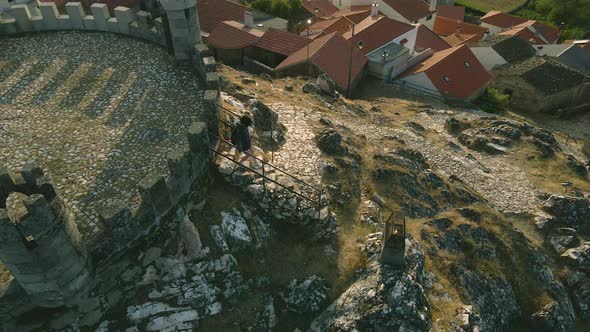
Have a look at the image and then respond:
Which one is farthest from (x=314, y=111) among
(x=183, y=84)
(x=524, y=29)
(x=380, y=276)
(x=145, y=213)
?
(x=524, y=29)

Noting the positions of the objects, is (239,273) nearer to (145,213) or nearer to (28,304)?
(145,213)

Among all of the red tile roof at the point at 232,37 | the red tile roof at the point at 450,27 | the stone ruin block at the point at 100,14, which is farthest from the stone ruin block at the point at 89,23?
the red tile roof at the point at 450,27

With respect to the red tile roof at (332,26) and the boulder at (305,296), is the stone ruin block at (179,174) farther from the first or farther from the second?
the red tile roof at (332,26)

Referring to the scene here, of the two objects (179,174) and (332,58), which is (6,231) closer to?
(179,174)

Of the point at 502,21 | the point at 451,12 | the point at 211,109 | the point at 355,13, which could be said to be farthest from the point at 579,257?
the point at 451,12

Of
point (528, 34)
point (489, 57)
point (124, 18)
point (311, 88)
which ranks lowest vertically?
point (528, 34)

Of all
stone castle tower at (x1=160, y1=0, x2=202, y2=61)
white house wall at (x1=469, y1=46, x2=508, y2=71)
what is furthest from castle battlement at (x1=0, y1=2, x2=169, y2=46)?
white house wall at (x1=469, y1=46, x2=508, y2=71)
